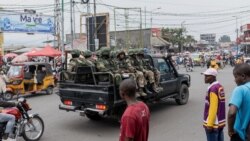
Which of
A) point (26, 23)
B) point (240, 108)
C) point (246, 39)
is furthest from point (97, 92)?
point (246, 39)

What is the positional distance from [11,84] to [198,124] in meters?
9.61

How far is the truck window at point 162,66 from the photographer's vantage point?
1035 centimetres

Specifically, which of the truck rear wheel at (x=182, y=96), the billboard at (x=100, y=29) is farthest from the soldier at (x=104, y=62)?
the billboard at (x=100, y=29)

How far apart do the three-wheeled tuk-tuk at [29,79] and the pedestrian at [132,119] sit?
40.5 ft

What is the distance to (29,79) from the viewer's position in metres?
15.8

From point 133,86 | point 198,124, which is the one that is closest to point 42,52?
point 198,124

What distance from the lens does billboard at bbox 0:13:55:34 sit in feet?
81.4

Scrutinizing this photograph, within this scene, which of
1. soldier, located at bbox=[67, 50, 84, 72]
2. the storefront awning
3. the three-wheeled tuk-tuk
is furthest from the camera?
the storefront awning

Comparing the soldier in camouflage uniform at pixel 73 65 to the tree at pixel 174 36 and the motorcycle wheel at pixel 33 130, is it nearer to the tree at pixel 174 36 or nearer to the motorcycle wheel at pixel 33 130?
the motorcycle wheel at pixel 33 130

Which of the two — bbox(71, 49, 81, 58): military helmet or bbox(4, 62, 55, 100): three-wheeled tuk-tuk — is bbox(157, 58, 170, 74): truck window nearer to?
bbox(71, 49, 81, 58): military helmet

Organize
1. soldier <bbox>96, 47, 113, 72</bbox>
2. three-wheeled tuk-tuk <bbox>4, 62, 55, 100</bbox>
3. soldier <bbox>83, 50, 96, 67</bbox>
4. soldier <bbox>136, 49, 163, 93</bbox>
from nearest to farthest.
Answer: soldier <bbox>96, 47, 113, 72</bbox> < soldier <bbox>83, 50, 96, 67</bbox> < soldier <bbox>136, 49, 163, 93</bbox> < three-wheeled tuk-tuk <bbox>4, 62, 55, 100</bbox>

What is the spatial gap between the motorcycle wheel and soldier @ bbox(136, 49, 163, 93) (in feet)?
10.2

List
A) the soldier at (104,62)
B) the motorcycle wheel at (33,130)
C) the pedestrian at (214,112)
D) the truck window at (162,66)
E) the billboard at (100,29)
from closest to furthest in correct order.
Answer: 1. the pedestrian at (214,112)
2. the motorcycle wheel at (33,130)
3. the soldier at (104,62)
4. the truck window at (162,66)
5. the billboard at (100,29)

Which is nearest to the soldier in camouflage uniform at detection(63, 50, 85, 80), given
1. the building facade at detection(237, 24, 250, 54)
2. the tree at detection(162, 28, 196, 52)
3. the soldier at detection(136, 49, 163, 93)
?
the soldier at detection(136, 49, 163, 93)
